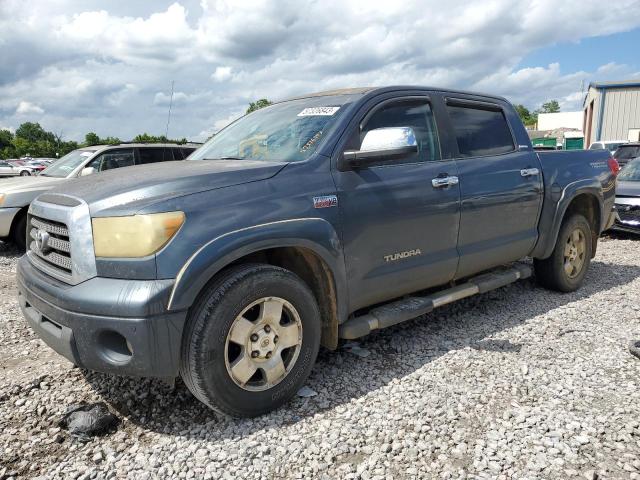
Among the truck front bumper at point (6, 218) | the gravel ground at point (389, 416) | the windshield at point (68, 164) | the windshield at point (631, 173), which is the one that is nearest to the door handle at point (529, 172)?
the gravel ground at point (389, 416)

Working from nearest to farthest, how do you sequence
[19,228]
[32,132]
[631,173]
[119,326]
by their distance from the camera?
1. [119,326]
2. [19,228]
3. [631,173]
4. [32,132]

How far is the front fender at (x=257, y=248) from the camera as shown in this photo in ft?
7.92

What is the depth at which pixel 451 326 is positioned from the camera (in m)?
4.21

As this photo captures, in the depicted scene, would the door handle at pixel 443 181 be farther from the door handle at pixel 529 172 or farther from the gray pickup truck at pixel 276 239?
the door handle at pixel 529 172

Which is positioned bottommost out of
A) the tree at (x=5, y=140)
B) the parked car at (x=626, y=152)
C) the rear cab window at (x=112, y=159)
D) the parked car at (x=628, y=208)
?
the parked car at (x=628, y=208)

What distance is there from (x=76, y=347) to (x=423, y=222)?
2252 mm

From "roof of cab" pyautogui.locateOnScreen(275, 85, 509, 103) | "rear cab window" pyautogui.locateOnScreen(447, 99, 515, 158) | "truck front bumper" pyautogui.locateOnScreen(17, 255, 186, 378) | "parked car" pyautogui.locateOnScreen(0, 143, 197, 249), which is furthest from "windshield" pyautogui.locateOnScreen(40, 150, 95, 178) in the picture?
"rear cab window" pyautogui.locateOnScreen(447, 99, 515, 158)

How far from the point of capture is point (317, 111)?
11.3 feet

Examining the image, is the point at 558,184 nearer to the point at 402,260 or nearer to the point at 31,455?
the point at 402,260

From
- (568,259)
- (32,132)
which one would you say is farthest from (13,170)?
(32,132)

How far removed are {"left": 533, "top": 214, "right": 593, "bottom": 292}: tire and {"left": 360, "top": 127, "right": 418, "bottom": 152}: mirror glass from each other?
8.46 feet

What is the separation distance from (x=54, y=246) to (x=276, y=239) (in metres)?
1.21

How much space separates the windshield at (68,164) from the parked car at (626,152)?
43.4 feet

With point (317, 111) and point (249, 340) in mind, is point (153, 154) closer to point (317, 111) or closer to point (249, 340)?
point (317, 111)
